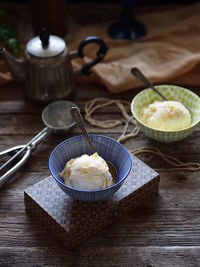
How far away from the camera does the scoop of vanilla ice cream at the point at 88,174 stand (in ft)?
3.56

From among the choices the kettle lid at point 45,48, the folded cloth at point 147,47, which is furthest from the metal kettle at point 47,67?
the folded cloth at point 147,47

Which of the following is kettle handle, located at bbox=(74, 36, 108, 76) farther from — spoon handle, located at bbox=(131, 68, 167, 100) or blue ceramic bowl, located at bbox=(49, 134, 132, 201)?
blue ceramic bowl, located at bbox=(49, 134, 132, 201)

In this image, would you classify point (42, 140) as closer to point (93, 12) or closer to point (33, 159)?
point (33, 159)

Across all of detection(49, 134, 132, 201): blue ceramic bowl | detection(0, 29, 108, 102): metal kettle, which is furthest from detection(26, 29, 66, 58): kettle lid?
detection(49, 134, 132, 201): blue ceramic bowl

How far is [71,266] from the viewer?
3.48 ft

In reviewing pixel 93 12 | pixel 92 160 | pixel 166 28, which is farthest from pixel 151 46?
pixel 92 160

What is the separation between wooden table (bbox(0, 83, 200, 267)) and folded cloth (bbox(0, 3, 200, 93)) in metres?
0.29

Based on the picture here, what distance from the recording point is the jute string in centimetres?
132

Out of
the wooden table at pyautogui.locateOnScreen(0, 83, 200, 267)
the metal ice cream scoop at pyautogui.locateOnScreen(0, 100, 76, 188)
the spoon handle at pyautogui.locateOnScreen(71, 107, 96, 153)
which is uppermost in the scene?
the spoon handle at pyautogui.locateOnScreen(71, 107, 96, 153)

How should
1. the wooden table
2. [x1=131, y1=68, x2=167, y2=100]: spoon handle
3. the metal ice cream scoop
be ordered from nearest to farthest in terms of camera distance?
the wooden table, the metal ice cream scoop, [x1=131, y1=68, x2=167, y2=100]: spoon handle

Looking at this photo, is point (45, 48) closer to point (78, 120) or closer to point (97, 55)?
point (97, 55)

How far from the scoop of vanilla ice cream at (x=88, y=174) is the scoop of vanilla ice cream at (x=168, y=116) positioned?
29 centimetres

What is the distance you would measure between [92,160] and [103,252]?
0.21 m

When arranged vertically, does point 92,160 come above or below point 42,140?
above
